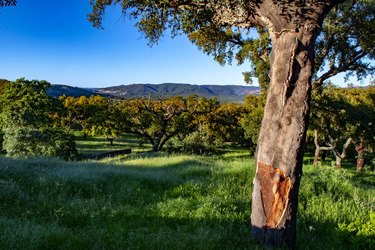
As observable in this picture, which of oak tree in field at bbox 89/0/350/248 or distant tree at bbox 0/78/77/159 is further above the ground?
oak tree in field at bbox 89/0/350/248

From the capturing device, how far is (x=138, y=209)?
7816 mm

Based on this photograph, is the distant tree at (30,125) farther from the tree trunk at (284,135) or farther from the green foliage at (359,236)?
the green foliage at (359,236)

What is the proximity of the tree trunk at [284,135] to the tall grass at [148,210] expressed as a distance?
0.63 meters

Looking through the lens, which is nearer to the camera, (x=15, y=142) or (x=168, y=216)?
(x=168, y=216)

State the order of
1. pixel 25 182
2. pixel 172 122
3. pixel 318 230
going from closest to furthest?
pixel 318 230 → pixel 25 182 → pixel 172 122

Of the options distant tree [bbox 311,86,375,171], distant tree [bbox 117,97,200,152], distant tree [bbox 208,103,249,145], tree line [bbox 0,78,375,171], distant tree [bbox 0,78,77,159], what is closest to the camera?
distant tree [bbox 311,86,375,171]

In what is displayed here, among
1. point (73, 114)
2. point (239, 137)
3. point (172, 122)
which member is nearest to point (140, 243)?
point (172, 122)

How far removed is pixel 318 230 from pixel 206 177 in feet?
18.5

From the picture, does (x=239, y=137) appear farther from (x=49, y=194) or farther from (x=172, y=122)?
(x=49, y=194)

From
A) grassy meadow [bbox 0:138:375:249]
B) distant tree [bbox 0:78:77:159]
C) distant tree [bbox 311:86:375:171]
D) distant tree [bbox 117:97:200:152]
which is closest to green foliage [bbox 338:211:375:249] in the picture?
grassy meadow [bbox 0:138:375:249]

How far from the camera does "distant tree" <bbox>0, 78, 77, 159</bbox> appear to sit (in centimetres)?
2555

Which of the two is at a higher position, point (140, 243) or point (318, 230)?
point (140, 243)

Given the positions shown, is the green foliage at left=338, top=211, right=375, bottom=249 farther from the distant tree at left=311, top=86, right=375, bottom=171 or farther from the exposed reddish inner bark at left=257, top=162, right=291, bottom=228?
the distant tree at left=311, top=86, right=375, bottom=171

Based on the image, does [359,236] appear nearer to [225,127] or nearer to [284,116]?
[284,116]
